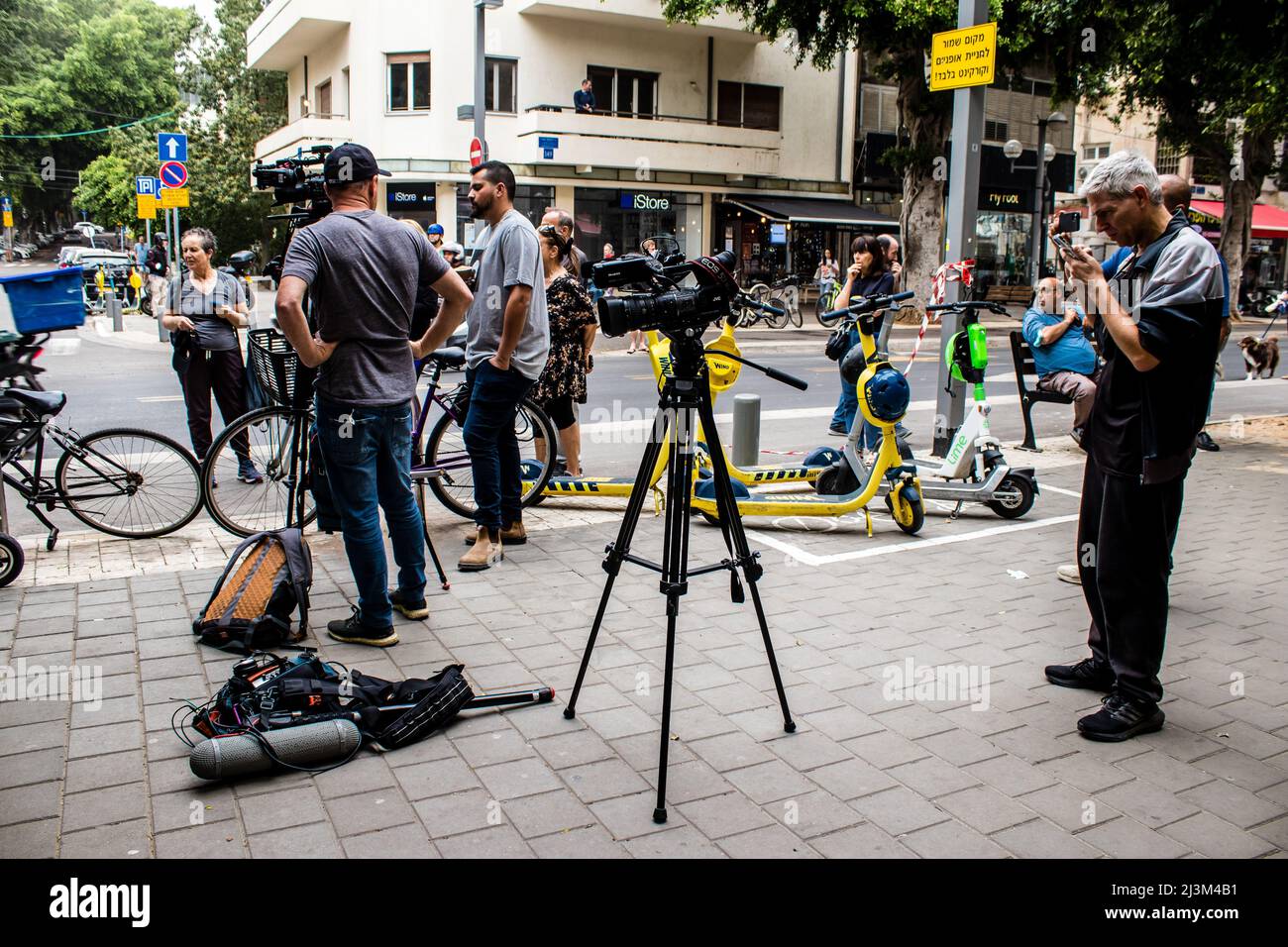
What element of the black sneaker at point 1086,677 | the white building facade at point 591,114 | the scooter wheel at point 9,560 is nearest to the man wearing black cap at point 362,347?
the scooter wheel at point 9,560

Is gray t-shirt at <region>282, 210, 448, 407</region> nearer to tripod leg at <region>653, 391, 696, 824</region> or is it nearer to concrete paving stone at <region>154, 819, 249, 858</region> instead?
tripod leg at <region>653, 391, 696, 824</region>

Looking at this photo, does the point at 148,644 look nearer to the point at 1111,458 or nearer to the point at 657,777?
the point at 657,777

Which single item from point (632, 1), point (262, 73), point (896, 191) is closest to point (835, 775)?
point (632, 1)

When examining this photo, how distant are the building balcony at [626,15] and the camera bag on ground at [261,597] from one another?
85.2 feet

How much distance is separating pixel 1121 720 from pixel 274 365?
457 centimetres

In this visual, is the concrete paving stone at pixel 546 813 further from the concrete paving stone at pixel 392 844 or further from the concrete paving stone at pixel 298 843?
the concrete paving stone at pixel 298 843

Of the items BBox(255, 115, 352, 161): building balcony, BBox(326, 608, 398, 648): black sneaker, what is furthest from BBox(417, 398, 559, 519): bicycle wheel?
BBox(255, 115, 352, 161): building balcony

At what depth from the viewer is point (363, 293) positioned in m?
4.23

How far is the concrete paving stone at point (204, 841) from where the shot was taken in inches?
113

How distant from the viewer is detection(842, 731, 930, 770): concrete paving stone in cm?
349

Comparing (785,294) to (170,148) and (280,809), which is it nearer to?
(170,148)

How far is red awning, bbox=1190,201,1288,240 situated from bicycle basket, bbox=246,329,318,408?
140 feet

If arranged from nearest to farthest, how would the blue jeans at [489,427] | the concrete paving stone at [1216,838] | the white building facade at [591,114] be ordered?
the concrete paving stone at [1216,838] < the blue jeans at [489,427] < the white building facade at [591,114]
